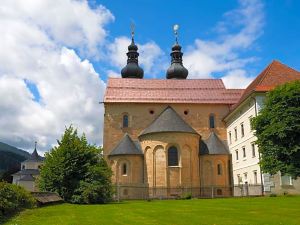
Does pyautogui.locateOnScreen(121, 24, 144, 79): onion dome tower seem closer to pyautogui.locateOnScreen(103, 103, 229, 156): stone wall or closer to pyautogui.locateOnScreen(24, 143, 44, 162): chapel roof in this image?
pyautogui.locateOnScreen(103, 103, 229, 156): stone wall

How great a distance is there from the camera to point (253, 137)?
40531mm

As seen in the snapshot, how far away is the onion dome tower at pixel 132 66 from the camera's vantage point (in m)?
66.9

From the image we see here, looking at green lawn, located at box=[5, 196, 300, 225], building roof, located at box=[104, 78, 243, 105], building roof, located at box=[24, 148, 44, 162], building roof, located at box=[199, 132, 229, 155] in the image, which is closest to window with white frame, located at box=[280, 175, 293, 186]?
building roof, located at box=[199, 132, 229, 155]

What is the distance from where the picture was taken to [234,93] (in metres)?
56.4

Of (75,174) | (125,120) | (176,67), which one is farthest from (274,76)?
(176,67)

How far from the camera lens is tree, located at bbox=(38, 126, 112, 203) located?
103 ft

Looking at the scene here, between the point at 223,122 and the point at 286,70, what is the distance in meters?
13.9

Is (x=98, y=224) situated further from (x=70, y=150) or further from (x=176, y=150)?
(x=176, y=150)

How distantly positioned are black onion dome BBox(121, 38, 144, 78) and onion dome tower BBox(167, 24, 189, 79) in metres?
5.52

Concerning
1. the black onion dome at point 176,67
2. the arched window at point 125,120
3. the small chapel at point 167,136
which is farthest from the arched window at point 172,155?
the black onion dome at point 176,67

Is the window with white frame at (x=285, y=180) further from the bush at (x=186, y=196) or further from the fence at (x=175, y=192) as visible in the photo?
the bush at (x=186, y=196)

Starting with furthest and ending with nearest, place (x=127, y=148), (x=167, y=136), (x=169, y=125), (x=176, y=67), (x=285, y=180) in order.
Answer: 1. (x=176, y=67)
2. (x=127, y=148)
3. (x=169, y=125)
4. (x=167, y=136)
5. (x=285, y=180)

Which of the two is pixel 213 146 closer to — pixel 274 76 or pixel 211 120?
pixel 211 120

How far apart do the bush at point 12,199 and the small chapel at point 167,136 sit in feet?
70.8
